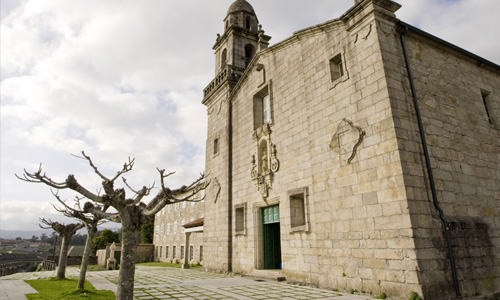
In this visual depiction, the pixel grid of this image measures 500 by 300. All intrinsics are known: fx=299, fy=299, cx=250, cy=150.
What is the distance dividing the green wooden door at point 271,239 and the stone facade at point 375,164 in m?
0.05

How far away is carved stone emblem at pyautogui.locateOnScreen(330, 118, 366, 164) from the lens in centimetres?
881

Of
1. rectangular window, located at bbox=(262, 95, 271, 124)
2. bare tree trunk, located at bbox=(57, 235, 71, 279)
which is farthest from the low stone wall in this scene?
rectangular window, located at bbox=(262, 95, 271, 124)

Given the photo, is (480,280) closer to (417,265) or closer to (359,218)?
(417,265)

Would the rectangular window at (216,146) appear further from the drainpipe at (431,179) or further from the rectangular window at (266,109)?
the drainpipe at (431,179)

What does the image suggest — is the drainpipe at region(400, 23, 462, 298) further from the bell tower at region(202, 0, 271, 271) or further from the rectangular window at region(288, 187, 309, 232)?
the bell tower at region(202, 0, 271, 271)

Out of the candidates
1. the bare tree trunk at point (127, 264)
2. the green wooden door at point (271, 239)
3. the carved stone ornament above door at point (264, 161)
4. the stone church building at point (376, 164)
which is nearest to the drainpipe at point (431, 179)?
the stone church building at point (376, 164)

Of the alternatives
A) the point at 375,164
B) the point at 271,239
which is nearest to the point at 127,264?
the point at 375,164

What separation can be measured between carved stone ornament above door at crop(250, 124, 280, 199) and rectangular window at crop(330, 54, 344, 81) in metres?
4.05

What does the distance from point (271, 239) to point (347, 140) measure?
6330 mm

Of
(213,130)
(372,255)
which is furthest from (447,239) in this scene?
(213,130)

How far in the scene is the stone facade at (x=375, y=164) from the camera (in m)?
7.49

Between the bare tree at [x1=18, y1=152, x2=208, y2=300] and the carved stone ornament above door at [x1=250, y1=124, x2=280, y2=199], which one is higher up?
the carved stone ornament above door at [x1=250, y1=124, x2=280, y2=199]

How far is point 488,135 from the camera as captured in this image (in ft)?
33.9

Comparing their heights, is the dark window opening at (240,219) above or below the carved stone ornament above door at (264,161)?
below
